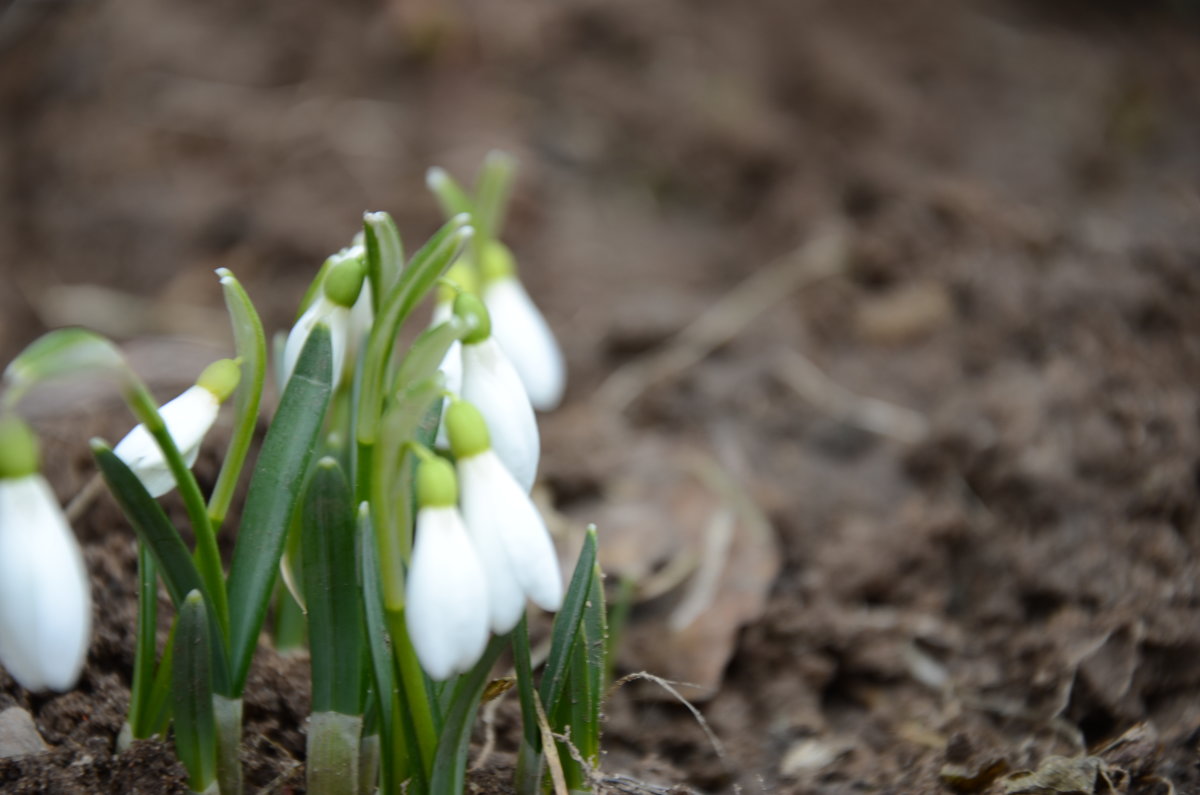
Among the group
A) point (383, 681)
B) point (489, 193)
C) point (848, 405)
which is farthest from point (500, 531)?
point (848, 405)

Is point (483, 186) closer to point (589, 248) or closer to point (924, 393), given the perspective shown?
point (924, 393)

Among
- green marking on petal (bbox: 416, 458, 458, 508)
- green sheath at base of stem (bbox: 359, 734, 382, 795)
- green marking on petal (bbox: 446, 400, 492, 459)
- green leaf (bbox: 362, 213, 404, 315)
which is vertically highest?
green leaf (bbox: 362, 213, 404, 315)

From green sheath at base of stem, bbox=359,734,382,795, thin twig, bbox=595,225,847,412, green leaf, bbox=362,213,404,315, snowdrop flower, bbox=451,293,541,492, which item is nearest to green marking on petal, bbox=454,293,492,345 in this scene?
snowdrop flower, bbox=451,293,541,492

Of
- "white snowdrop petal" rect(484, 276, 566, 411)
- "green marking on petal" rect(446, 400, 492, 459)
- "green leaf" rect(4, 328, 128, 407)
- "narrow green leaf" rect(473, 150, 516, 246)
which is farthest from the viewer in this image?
"narrow green leaf" rect(473, 150, 516, 246)

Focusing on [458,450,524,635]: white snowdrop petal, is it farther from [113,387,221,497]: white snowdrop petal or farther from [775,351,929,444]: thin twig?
[775,351,929,444]: thin twig

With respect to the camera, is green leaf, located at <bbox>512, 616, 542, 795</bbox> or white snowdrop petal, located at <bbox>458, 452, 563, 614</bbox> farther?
green leaf, located at <bbox>512, 616, 542, 795</bbox>
